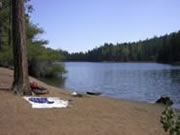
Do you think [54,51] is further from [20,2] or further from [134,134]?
[134,134]

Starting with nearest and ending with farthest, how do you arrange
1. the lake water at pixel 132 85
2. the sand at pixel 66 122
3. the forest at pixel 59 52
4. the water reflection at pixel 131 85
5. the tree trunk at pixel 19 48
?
the sand at pixel 66 122
the tree trunk at pixel 19 48
the lake water at pixel 132 85
the water reflection at pixel 131 85
the forest at pixel 59 52

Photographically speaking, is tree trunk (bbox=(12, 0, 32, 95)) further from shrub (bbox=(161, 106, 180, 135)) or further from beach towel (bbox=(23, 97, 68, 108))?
shrub (bbox=(161, 106, 180, 135))

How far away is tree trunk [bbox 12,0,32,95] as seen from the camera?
445 inches

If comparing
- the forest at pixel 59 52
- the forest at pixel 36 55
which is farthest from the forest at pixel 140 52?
the forest at pixel 36 55

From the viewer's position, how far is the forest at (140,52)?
9050 centimetres

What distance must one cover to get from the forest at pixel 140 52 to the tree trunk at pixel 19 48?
261 ft

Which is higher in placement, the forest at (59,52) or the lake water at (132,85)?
the forest at (59,52)

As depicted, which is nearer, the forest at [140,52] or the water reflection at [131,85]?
the water reflection at [131,85]

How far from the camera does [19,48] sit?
11.4 metres

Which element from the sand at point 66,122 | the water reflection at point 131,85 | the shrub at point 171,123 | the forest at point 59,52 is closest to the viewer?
the shrub at point 171,123

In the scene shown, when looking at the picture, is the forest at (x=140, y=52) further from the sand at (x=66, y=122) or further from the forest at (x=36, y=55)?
the sand at (x=66, y=122)

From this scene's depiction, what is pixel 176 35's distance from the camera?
3501 inches

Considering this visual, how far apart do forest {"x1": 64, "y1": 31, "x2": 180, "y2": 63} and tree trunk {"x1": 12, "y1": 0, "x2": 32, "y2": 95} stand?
3130 inches

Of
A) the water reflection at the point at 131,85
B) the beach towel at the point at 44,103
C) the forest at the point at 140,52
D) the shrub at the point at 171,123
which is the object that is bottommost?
the water reflection at the point at 131,85
